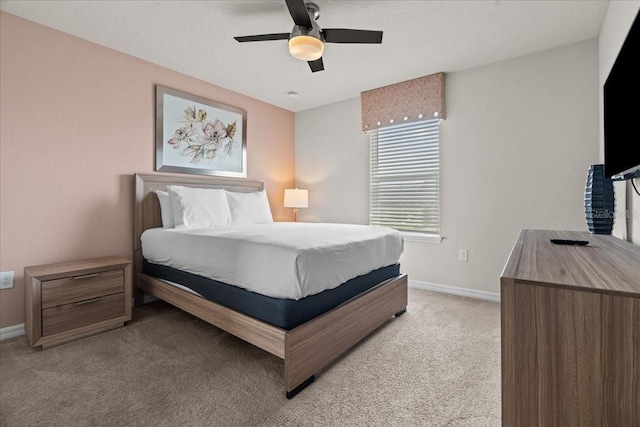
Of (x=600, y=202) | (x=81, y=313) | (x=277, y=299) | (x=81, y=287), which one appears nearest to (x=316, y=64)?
(x=277, y=299)

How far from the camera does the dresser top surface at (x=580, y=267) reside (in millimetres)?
732

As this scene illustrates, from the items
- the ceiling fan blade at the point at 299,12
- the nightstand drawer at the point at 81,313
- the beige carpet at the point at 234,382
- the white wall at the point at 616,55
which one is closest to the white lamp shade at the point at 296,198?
the beige carpet at the point at 234,382

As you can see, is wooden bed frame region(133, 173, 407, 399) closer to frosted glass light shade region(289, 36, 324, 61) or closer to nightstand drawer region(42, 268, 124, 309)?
nightstand drawer region(42, 268, 124, 309)

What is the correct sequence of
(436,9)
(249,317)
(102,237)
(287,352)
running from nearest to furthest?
(287,352) < (249,317) < (436,9) < (102,237)

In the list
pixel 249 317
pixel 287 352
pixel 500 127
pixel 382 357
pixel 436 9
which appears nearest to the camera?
pixel 287 352

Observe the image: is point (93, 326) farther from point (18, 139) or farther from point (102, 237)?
point (18, 139)

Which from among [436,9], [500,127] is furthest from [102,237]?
[500,127]

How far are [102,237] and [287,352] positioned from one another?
2.30 m

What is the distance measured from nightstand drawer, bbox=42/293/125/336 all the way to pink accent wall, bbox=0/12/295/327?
1.73 feet

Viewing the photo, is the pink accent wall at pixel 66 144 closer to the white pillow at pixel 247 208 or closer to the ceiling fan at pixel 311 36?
the white pillow at pixel 247 208

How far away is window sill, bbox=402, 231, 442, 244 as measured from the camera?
346 cm

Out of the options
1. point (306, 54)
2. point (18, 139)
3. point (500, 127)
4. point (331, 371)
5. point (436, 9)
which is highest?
point (436, 9)

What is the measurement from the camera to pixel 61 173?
100 inches

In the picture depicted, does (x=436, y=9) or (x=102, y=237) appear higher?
(x=436, y=9)
